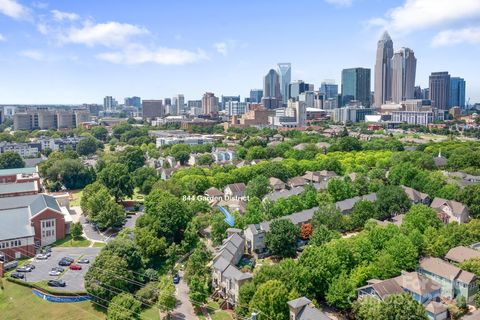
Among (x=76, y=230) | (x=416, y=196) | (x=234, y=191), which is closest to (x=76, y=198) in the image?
(x=76, y=230)

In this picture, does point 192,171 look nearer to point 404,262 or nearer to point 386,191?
point 386,191

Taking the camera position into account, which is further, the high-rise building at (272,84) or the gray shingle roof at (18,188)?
the high-rise building at (272,84)

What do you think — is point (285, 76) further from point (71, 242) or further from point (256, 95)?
point (71, 242)

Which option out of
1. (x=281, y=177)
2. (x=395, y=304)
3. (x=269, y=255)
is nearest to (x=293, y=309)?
(x=395, y=304)

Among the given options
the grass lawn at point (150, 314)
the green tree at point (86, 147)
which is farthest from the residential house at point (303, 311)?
the green tree at point (86, 147)

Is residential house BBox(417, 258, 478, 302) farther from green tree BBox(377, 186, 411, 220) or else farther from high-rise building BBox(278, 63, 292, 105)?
high-rise building BBox(278, 63, 292, 105)

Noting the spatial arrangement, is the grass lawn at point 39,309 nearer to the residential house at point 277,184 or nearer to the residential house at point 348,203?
the residential house at point 348,203
